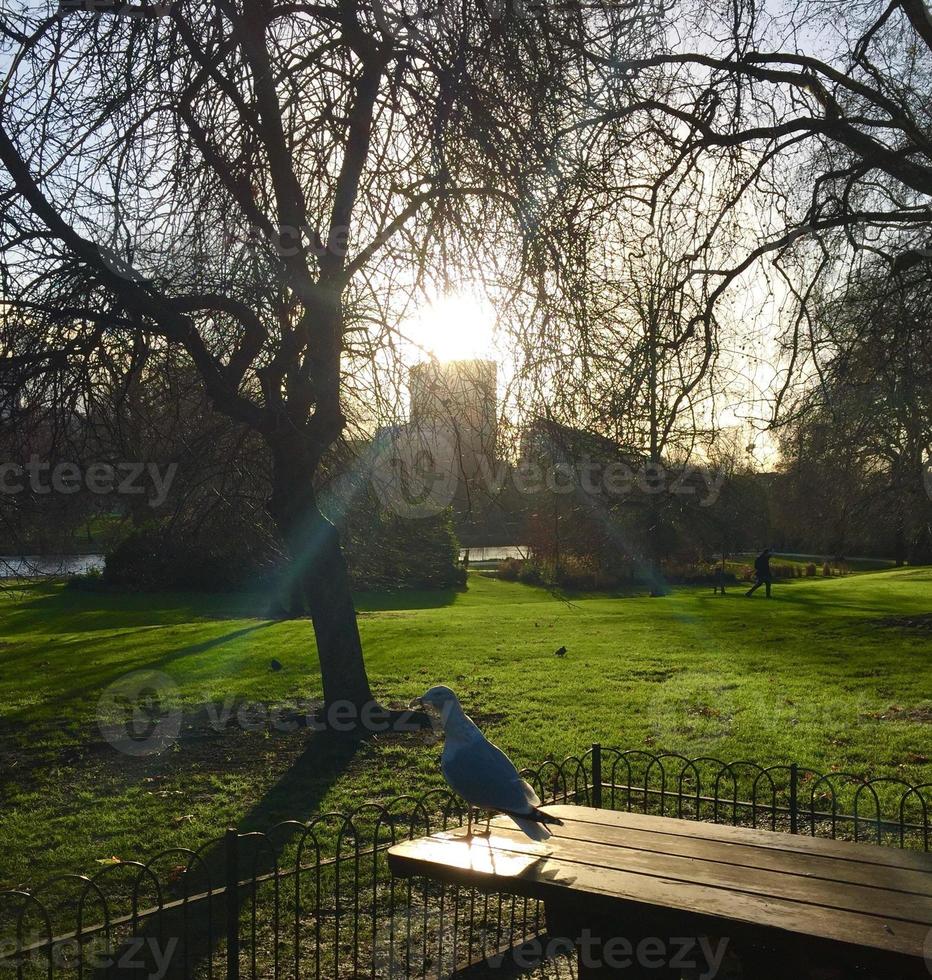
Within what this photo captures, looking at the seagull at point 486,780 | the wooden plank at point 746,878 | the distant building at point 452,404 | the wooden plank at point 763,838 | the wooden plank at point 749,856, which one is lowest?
the wooden plank at point 763,838

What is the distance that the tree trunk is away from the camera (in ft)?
36.3

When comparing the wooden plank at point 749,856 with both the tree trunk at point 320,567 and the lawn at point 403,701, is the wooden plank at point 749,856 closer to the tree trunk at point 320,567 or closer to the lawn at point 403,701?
the lawn at point 403,701

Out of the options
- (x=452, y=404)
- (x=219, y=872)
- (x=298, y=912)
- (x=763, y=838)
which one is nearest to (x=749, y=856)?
(x=763, y=838)

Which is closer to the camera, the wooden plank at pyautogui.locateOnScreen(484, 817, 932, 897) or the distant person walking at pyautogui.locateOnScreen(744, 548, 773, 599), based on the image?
the wooden plank at pyautogui.locateOnScreen(484, 817, 932, 897)

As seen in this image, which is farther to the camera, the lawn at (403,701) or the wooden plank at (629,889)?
the lawn at (403,701)

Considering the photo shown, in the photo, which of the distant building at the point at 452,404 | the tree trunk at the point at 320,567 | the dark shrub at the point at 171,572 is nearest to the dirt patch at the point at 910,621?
the tree trunk at the point at 320,567

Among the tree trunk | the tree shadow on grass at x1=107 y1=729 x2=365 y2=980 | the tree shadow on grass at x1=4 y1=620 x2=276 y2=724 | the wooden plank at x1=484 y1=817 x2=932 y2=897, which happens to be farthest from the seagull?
the tree shadow on grass at x1=4 y1=620 x2=276 y2=724

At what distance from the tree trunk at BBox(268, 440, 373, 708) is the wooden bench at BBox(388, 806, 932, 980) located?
20.8ft

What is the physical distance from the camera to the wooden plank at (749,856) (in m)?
4.14

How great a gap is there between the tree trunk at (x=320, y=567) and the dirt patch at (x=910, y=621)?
14922 millimetres

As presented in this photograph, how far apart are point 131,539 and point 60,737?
19.7 metres

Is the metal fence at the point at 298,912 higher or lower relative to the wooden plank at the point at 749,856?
lower

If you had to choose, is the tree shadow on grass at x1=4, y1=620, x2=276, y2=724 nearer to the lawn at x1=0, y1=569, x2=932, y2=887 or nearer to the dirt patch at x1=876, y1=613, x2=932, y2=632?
the lawn at x1=0, y1=569, x2=932, y2=887

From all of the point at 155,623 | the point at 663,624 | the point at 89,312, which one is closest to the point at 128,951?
the point at 89,312
